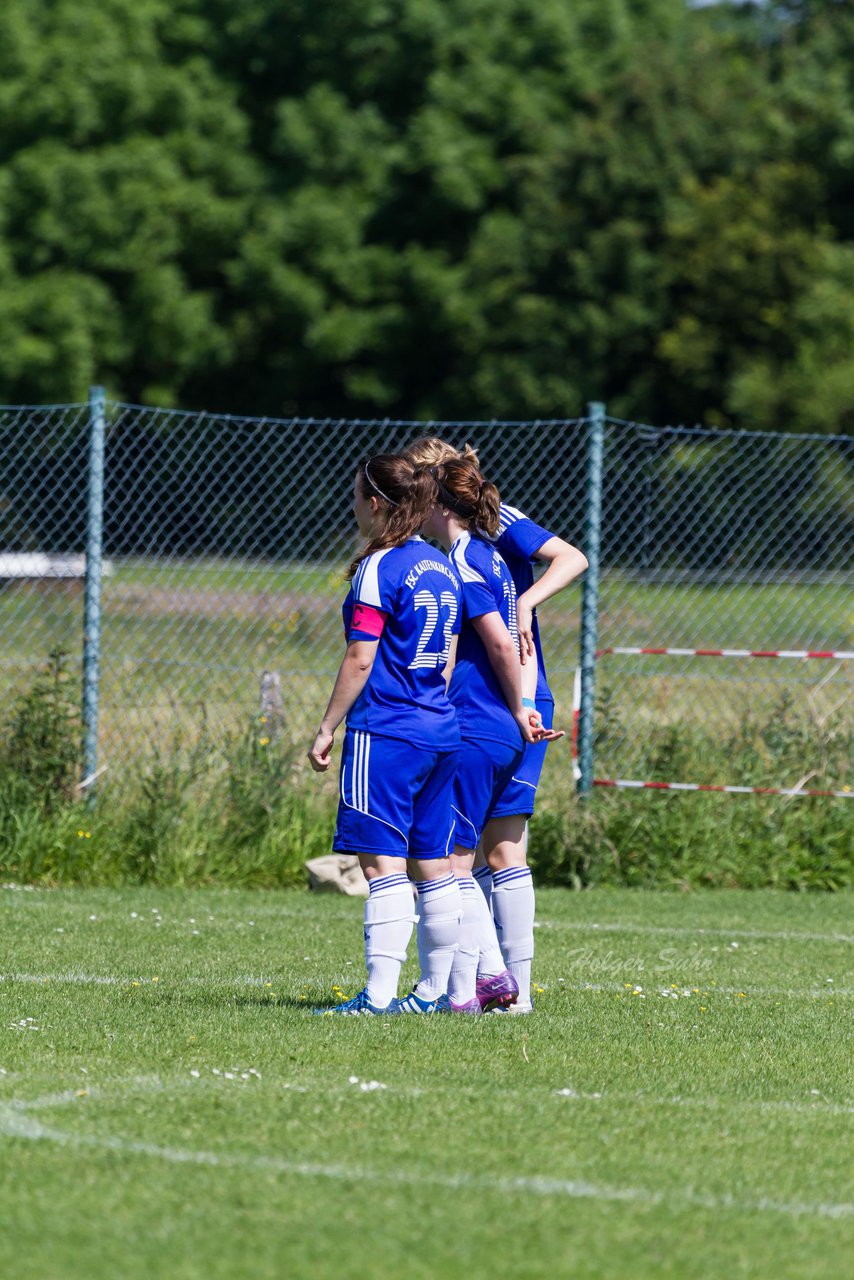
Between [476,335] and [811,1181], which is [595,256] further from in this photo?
[811,1181]

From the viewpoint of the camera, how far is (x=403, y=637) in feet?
17.4

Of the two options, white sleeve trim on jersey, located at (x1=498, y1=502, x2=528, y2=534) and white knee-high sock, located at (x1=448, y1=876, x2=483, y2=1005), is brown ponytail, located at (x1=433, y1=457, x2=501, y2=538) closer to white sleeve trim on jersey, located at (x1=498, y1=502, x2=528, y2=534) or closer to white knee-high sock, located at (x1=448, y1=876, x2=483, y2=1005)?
white sleeve trim on jersey, located at (x1=498, y1=502, x2=528, y2=534)

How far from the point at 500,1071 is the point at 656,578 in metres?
5.74

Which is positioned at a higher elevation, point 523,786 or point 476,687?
point 476,687

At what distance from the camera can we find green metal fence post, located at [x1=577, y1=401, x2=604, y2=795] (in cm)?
909

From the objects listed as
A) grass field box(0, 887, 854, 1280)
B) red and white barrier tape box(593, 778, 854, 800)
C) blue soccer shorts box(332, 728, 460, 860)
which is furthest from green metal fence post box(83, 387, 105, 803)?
blue soccer shorts box(332, 728, 460, 860)

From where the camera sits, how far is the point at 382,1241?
10.5 ft

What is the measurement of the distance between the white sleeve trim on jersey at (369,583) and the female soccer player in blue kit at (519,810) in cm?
50

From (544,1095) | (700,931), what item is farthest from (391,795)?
(700,931)

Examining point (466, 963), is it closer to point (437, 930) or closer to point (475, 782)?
point (437, 930)

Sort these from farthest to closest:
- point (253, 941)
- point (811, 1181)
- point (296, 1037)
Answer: point (253, 941) → point (296, 1037) → point (811, 1181)

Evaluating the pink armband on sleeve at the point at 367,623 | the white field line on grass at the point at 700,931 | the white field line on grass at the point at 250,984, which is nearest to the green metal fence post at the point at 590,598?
the white field line on grass at the point at 700,931

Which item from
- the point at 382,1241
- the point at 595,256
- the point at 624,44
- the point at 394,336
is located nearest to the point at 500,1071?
the point at 382,1241

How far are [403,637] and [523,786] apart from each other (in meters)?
0.72
